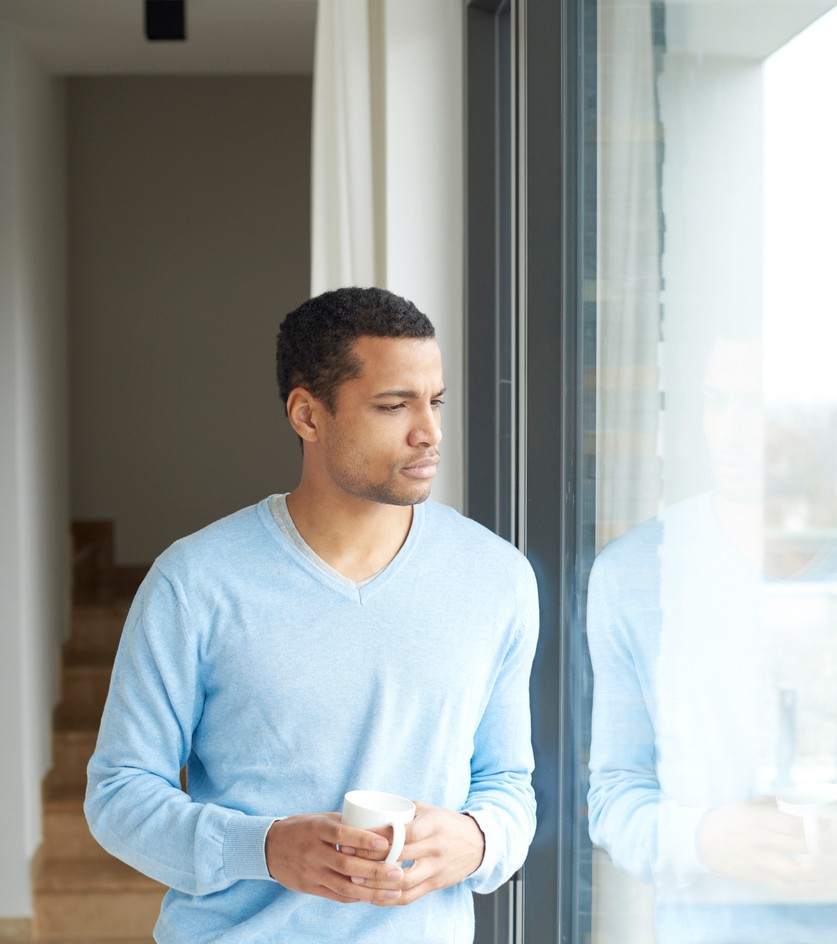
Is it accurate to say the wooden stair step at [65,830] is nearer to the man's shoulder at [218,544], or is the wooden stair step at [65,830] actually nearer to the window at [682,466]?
the window at [682,466]

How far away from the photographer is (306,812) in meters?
1.18

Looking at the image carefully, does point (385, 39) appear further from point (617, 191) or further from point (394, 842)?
point (394, 842)

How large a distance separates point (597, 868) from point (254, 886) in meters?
0.41

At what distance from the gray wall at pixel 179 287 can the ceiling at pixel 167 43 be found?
0.99 m

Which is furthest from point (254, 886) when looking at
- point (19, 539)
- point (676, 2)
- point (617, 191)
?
point (19, 539)

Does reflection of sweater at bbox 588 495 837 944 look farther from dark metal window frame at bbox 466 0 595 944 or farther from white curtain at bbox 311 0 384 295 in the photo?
white curtain at bbox 311 0 384 295

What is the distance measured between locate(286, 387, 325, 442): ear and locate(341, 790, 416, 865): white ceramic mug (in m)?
0.38

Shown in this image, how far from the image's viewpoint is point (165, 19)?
313 centimetres

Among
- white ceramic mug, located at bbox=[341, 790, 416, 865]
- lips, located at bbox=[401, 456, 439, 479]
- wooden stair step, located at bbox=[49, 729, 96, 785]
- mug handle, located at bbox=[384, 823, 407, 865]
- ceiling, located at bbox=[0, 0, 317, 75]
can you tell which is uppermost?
ceiling, located at bbox=[0, 0, 317, 75]

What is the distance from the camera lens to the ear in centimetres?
123

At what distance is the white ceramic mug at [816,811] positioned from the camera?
2.35ft

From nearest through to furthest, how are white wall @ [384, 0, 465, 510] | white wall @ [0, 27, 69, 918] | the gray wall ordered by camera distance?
1. white wall @ [384, 0, 465, 510]
2. white wall @ [0, 27, 69, 918]
3. the gray wall

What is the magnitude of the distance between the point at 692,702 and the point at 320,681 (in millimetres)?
386

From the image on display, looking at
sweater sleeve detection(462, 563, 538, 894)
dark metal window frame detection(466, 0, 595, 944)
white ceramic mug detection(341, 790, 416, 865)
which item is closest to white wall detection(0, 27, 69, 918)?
dark metal window frame detection(466, 0, 595, 944)
